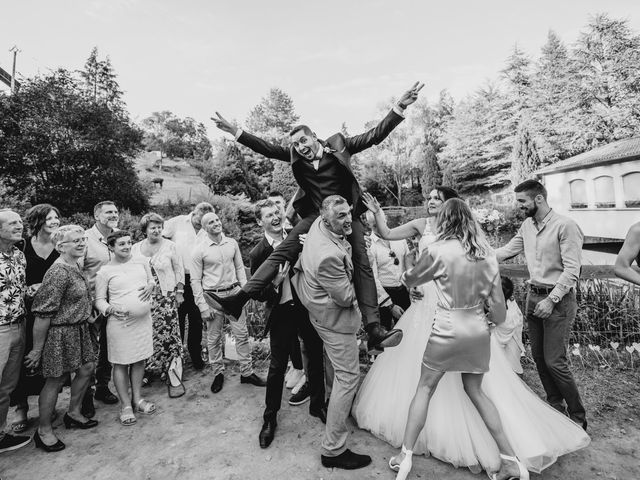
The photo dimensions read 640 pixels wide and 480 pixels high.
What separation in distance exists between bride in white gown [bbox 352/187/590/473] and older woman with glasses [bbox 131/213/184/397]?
2.69 metres

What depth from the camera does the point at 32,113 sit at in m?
14.0

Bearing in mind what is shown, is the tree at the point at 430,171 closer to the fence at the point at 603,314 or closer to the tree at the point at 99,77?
the tree at the point at 99,77

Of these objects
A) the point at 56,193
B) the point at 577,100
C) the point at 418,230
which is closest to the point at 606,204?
the point at 577,100

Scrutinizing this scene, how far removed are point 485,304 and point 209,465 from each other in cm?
271

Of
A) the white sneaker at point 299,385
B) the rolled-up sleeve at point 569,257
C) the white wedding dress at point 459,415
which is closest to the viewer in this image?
the white wedding dress at point 459,415

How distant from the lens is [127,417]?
3598 millimetres

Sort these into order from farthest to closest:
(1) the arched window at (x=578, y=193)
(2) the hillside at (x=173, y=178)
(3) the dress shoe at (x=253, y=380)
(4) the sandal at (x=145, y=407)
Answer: (2) the hillside at (x=173, y=178) → (1) the arched window at (x=578, y=193) → (3) the dress shoe at (x=253, y=380) → (4) the sandal at (x=145, y=407)

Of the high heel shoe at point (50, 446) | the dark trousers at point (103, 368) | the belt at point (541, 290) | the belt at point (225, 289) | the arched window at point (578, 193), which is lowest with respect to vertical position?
the high heel shoe at point (50, 446)

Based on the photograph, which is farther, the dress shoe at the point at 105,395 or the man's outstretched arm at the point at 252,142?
the dress shoe at the point at 105,395

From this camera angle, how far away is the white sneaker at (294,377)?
4379 millimetres

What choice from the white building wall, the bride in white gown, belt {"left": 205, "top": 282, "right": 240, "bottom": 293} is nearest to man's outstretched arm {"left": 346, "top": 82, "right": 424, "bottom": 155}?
the bride in white gown

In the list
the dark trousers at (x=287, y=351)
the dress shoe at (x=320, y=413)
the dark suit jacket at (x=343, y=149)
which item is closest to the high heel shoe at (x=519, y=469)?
the dress shoe at (x=320, y=413)

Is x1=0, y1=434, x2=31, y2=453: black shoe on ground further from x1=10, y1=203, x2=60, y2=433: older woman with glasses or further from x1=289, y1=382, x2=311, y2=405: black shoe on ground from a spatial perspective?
x1=289, y1=382, x2=311, y2=405: black shoe on ground

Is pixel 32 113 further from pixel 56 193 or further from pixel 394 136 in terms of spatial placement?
pixel 394 136
